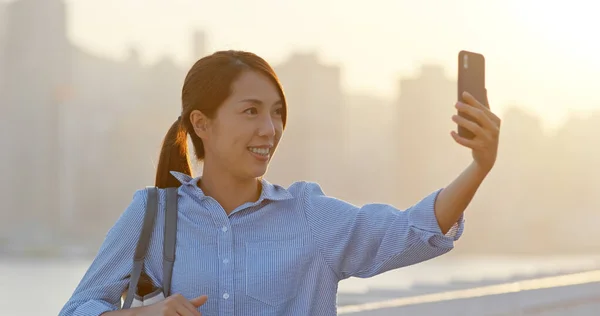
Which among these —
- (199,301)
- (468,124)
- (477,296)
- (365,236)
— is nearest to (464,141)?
(468,124)

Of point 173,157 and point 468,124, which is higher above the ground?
point 468,124

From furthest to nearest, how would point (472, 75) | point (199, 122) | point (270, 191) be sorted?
point (199, 122) → point (270, 191) → point (472, 75)

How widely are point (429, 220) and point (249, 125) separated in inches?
20.1

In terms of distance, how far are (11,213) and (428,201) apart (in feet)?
382

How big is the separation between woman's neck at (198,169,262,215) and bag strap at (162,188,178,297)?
0.12 meters

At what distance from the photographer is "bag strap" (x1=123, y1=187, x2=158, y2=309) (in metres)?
2.48

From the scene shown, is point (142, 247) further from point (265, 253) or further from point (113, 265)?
point (265, 253)

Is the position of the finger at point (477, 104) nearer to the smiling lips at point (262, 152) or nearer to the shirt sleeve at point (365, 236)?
the shirt sleeve at point (365, 236)

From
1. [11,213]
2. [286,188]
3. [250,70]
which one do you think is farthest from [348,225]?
[11,213]

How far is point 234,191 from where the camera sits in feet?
8.60

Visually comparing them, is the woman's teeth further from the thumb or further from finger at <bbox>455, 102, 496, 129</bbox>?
finger at <bbox>455, 102, 496, 129</bbox>

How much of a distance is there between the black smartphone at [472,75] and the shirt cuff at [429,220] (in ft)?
0.81

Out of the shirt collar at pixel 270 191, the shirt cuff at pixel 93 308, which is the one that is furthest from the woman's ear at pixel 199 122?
the shirt cuff at pixel 93 308

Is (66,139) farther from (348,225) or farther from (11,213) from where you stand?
(348,225)
